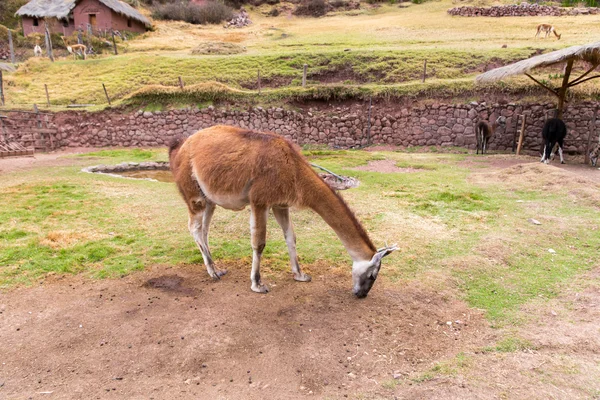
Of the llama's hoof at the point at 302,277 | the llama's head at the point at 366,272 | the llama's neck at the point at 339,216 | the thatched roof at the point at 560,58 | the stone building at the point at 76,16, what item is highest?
the stone building at the point at 76,16

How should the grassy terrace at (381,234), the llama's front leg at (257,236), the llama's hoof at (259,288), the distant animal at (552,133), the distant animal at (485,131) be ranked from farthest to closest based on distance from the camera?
the distant animal at (485,131), the distant animal at (552,133), the grassy terrace at (381,234), the llama's hoof at (259,288), the llama's front leg at (257,236)

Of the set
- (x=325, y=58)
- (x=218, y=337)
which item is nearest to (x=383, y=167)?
(x=218, y=337)

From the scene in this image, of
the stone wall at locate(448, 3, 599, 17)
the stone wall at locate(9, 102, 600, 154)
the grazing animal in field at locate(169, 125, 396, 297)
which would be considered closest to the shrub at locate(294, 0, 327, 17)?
the stone wall at locate(448, 3, 599, 17)

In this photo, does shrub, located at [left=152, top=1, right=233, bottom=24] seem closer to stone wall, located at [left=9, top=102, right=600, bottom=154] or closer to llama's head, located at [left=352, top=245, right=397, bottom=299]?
stone wall, located at [left=9, top=102, right=600, bottom=154]

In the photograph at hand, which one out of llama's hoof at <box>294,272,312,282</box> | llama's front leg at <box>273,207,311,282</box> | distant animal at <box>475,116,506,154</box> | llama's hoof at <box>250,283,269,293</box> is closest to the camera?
llama's hoof at <box>250,283,269,293</box>

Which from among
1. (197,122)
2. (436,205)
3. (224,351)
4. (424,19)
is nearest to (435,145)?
(436,205)

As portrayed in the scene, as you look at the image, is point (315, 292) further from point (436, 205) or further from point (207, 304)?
point (436, 205)

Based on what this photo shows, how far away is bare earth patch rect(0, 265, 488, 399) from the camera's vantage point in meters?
3.20

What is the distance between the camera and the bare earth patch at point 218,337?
3.20 metres

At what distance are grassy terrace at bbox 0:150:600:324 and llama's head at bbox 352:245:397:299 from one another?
744mm

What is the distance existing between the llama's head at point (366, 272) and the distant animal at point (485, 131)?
46.7ft

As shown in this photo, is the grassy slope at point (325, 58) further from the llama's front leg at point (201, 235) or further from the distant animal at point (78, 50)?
the llama's front leg at point (201, 235)

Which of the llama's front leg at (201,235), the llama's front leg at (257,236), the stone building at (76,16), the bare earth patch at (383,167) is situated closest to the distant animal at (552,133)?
the bare earth patch at (383,167)

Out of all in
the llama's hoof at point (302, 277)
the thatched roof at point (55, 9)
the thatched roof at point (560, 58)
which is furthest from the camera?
the thatched roof at point (55, 9)
